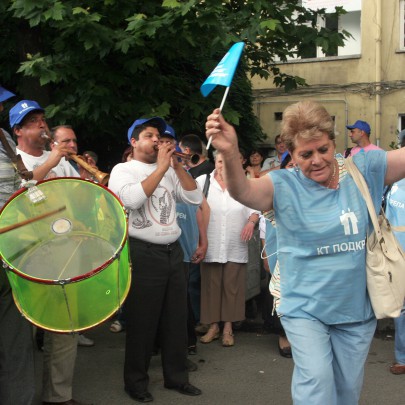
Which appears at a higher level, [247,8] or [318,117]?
[247,8]

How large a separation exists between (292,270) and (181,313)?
1941 millimetres

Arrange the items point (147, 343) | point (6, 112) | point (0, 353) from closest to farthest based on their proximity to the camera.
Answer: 1. point (0, 353)
2. point (147, 343)
3. point (6, 112)

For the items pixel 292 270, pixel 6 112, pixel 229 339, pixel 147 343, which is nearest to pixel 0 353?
pixel 147 343

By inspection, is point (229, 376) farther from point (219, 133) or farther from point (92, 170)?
point (219, 133)

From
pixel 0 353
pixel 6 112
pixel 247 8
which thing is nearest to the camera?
pixel 0 353

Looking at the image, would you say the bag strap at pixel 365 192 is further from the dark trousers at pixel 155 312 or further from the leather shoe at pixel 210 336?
the leather shoe at pixel 210 336

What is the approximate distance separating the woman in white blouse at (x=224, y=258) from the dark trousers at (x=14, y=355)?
2737mm

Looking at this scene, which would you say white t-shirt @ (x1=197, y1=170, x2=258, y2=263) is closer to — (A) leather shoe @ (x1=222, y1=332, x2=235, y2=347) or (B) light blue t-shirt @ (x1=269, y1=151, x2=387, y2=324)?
(A) leather shoe @ (x1=222, y1=332, x2=235, y2=347)

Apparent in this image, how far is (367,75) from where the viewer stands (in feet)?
61.7

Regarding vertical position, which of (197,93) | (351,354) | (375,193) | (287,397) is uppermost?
(197,93)

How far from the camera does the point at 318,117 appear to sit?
3.42 meters

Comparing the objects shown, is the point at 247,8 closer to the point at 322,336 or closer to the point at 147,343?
the point at 147,343

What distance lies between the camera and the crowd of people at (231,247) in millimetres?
3354

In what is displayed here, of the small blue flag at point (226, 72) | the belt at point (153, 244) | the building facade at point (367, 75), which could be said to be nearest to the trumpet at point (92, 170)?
the belt at point (153, 244)
